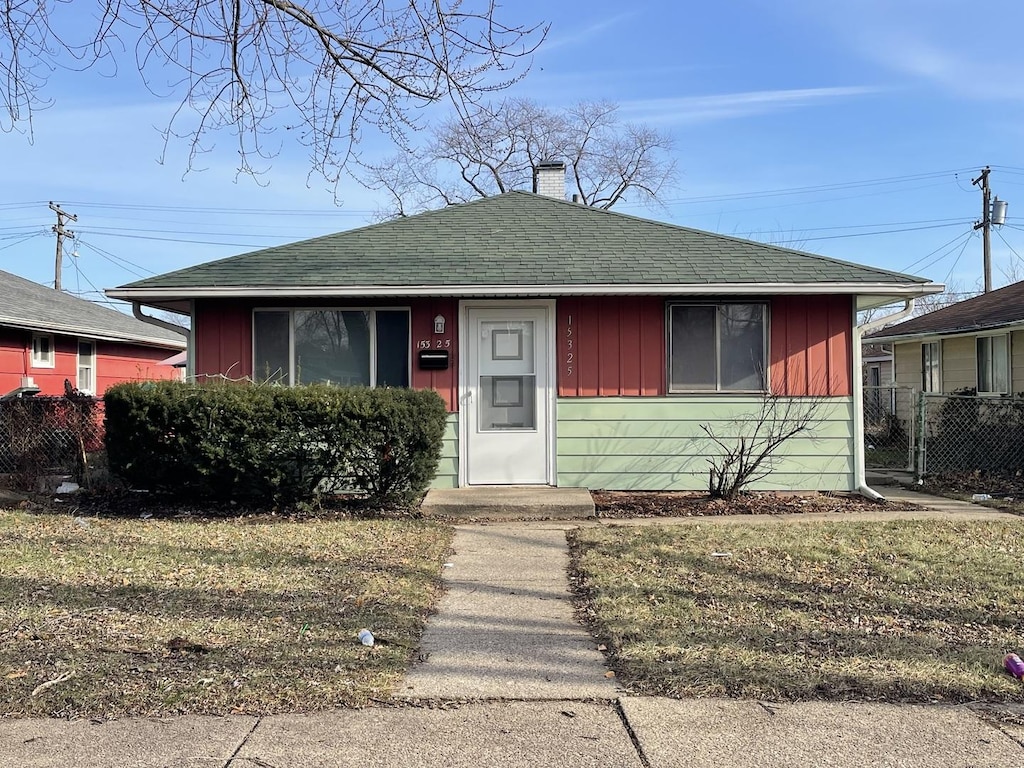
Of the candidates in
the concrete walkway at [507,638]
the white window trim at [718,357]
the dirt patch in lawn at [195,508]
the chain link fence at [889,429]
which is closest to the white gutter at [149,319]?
the dirt patch in lawn at [195,508]

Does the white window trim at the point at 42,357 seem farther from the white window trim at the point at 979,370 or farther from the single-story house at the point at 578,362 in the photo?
the white window trim at the point at 979,370

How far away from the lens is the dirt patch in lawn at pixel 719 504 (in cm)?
834

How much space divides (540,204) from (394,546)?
6.52 meters

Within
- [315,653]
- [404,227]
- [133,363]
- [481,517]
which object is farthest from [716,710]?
[133,363]

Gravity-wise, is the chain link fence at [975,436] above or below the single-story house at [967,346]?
below

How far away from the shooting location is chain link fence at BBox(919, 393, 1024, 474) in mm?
11812

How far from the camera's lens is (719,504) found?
8.60m

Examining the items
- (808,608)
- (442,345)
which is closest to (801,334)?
(442,345)

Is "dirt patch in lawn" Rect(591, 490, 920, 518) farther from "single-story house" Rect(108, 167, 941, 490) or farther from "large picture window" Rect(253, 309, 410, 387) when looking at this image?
"large picture window" Rect(253, 309, 410, 387)

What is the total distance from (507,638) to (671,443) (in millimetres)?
5313

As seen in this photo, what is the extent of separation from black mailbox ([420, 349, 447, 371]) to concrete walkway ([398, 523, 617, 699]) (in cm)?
310

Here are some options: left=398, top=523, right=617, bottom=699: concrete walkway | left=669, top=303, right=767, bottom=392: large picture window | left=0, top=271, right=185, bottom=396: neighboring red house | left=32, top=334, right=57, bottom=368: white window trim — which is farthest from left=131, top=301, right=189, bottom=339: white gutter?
left=32, top=334, right=57, bottom=368: white window trim

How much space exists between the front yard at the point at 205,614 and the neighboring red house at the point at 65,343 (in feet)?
22.3

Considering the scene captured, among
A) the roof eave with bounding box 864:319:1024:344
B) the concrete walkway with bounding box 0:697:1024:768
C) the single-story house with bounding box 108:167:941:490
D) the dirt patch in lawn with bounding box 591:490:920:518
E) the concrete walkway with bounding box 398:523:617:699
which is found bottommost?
the concrete walkway with bounding box 0:697:1024:768
